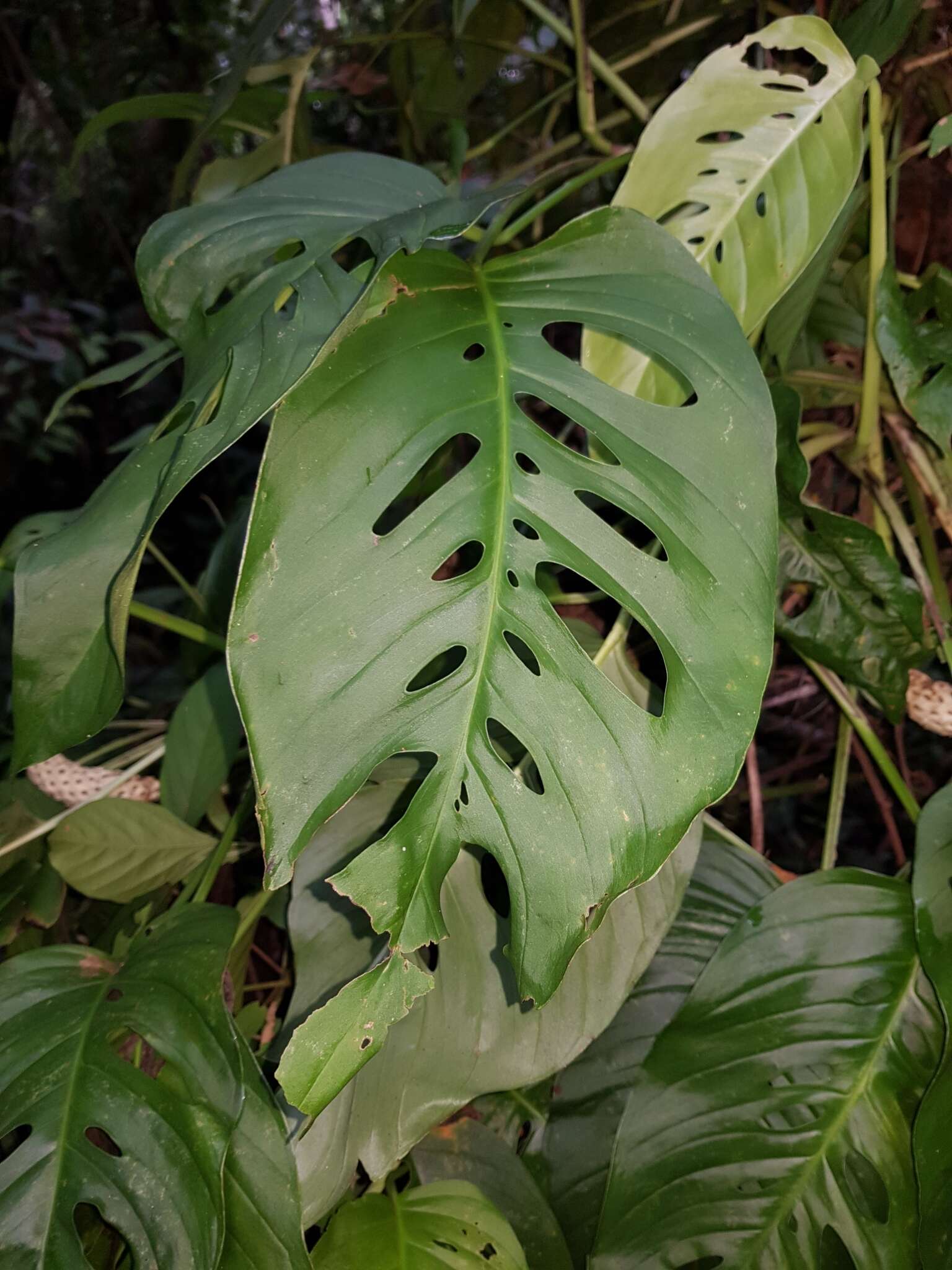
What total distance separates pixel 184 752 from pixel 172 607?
1.08m

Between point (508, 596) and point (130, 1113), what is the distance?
0.41 m

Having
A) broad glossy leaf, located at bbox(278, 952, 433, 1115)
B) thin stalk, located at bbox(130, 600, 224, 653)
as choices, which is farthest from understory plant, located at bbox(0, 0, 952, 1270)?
thin stalk, located at bbox(130, 600, 224, 653)

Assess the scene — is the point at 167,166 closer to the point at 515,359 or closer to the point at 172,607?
the point at 172,607

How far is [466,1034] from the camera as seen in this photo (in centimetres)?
57

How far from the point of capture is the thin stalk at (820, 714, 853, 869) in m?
0.75

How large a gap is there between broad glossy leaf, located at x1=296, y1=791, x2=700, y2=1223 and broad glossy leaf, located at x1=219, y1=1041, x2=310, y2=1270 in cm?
1

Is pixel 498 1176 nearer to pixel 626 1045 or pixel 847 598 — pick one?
pixel 626 1045

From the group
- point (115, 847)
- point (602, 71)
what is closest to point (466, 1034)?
point (115, 847)

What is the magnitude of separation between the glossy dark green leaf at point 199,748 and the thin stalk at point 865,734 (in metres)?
0.54

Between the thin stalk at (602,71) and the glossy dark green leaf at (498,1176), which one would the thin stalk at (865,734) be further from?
the thin stalk at (602,71)

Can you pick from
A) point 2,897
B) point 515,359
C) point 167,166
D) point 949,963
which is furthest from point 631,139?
point 167,166

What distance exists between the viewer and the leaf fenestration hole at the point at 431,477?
2.22 feet

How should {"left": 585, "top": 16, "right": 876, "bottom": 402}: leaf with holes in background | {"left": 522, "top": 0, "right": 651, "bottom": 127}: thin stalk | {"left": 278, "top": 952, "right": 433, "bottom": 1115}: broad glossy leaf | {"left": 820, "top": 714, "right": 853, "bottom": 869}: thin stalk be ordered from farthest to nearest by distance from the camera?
{"left": 522, "top": 0, "right": 651, "bottom": 127}: thin stalk < {"left": 820, "top": 714, "right": 853, "bottom": 869}: thin stalk < {"left": 585, "top": 16, "right": 876, "bottom": 402}: leaf with holes in background < {"left": 278, "top": 952, "right": 433, "bottom": 1115}: broad glossy leaf

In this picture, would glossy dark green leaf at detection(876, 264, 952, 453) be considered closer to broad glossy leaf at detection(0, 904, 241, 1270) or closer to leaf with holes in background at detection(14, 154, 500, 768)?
leaf with holes in background at detection(14, 154, 500, 768)
